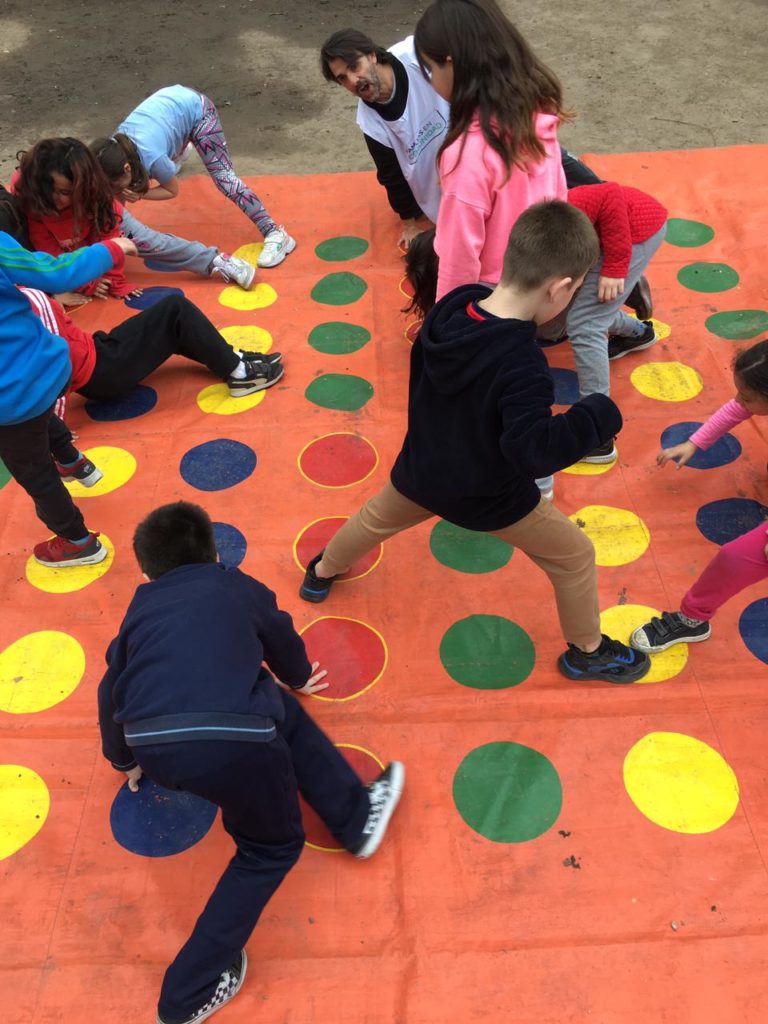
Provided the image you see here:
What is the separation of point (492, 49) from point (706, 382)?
4.31ft

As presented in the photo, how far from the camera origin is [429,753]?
179cm

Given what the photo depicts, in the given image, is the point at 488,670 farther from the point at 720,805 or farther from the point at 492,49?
the point at 492,49

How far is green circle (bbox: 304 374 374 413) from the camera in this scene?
2.65m

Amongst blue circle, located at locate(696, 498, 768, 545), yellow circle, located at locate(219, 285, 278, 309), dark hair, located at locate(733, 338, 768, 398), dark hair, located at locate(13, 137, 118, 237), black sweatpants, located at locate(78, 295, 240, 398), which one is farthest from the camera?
yellow circle, located at locate(219, 285, 278, 309)

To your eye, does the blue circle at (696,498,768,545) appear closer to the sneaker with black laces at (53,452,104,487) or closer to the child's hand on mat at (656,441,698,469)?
the child's hand on mat at (656,441,698,469)

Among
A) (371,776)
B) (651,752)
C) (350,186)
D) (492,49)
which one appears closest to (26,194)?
(350,186)

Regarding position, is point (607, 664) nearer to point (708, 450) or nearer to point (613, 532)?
point (613, 532)

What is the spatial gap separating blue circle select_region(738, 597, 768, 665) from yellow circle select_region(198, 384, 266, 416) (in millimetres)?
1625

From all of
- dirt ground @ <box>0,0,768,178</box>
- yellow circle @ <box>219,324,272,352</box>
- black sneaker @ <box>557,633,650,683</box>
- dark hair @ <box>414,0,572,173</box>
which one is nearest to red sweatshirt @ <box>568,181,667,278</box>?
dark hair @ <box>414,0,572,173</box>

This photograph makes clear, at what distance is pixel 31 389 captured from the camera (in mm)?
1982

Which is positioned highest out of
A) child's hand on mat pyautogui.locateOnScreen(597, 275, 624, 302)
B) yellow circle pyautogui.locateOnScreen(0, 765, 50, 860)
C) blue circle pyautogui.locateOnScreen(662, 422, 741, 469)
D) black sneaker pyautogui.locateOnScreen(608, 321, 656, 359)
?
child's hand on mat pyautogui.locateOnScreen(597, 275, 624, 302)

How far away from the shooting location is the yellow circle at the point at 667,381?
2.61 m

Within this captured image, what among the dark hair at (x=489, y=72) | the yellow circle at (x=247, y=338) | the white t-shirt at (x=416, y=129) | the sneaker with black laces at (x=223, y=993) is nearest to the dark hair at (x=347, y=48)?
the white t-shirt at (x=416, y=129)

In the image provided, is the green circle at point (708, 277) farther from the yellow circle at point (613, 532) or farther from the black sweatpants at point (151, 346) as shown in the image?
the black sweatpants at point (151, 346)
